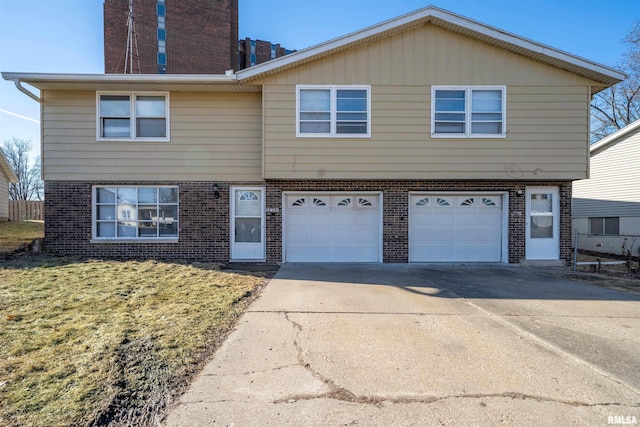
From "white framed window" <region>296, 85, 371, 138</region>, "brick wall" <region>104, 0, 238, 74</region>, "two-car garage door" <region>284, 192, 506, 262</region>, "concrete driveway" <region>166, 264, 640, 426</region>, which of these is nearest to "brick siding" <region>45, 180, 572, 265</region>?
"two-car garage door" <region>284, 192, 506, 262</region>

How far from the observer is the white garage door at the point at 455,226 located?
9.45 m

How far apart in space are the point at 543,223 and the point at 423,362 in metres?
8.37

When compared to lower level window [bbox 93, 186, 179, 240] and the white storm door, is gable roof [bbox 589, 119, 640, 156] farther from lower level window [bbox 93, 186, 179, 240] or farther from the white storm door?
lower level window [bbox 93, 186, 179, 240]

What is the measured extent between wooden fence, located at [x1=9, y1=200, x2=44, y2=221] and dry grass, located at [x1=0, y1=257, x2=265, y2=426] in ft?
61.1

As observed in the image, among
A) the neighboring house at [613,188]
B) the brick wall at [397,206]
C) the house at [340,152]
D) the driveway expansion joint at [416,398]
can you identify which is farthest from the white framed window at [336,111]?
the neighboring house at [613,188]

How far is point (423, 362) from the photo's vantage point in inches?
130

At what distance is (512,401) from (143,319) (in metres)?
4.29

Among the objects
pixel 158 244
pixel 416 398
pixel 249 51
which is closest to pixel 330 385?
pixel 416 398

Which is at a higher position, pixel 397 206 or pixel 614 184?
pixel 614 184

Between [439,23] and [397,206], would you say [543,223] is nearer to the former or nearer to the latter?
[397,206]

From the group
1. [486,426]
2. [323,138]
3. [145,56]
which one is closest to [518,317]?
[486,426]

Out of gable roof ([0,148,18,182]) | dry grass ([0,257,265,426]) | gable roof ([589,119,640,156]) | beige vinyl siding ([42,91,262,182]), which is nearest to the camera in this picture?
dry grass ([0,257,265,426])

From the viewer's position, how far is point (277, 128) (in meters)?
8.74

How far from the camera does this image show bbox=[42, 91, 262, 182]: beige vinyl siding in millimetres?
9172
